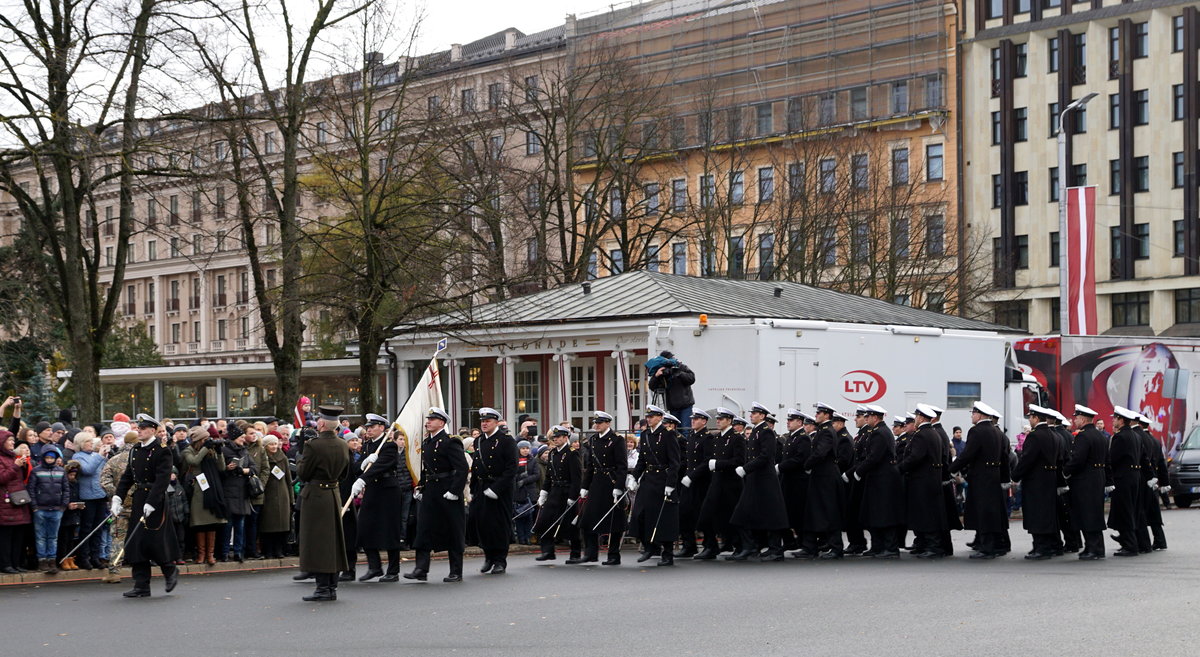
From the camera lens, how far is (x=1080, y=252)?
34.4 m

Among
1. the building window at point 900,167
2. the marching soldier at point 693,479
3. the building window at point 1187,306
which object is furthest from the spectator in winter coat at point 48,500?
the building window at point 1187,306

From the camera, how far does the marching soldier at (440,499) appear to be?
53.7ft

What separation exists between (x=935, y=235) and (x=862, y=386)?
2627cm

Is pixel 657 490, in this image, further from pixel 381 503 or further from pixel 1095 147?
pixel 1095 147

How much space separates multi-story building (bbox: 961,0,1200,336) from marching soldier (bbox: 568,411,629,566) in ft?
140

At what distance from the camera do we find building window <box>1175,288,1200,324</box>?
204ft

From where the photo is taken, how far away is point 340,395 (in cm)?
4719

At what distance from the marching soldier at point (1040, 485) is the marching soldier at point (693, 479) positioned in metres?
3.74

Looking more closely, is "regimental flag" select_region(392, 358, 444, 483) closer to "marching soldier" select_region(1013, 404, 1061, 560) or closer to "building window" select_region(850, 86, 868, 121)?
"marching soldier" select_region(1013, 404, 1061, 560)

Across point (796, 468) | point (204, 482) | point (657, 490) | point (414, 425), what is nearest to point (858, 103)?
point (796, 468)

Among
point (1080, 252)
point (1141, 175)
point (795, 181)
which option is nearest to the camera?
point (1080, 252)

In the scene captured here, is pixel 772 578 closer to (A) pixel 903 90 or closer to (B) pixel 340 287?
(B) pixel 340 287

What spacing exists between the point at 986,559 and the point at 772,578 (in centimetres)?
349

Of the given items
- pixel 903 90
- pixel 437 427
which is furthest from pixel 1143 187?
pixel 437 427
